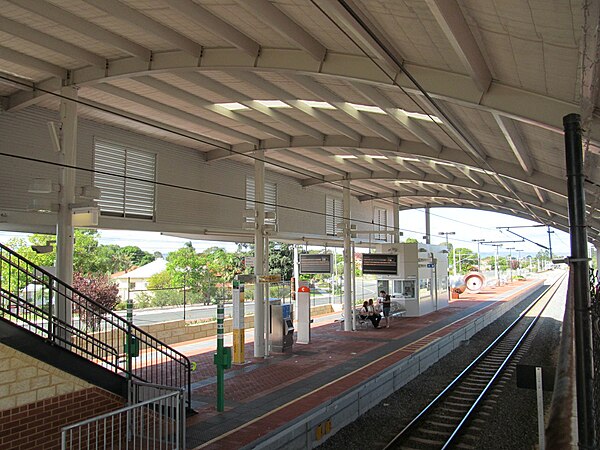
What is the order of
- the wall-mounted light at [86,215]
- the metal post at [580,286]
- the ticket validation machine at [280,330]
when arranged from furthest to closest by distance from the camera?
the ticket validation machine at [280,330] < the wall-mounted light at [86,215] < the metal post at [580,286]

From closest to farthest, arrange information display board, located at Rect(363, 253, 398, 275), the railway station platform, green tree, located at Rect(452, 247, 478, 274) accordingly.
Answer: the railway station platform < information display board, located at Rect(363, 253, 398, 275) < green tree, located at Rect(452, 247, 478, 274)

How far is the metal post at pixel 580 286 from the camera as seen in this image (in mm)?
3998

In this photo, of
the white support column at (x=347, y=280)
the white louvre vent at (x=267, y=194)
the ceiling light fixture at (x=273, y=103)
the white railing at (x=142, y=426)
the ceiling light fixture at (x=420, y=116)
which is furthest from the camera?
the white support column at (x=347, y=280)

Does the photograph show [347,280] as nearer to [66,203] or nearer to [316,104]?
[316,104]

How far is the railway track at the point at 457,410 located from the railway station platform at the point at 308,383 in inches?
46.9

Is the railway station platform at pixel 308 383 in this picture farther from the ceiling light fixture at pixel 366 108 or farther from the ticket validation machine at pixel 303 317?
the ceiling light fixture at pixel 366 108

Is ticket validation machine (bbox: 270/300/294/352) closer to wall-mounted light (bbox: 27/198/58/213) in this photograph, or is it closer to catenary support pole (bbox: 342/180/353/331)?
catenary support pole (bbox: 342/180/353/331)

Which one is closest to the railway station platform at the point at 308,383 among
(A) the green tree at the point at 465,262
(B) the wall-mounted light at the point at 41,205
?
(B) the wall-mounted light at the point at 41,205

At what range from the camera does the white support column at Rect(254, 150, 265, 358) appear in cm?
1583

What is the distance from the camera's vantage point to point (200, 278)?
4141 centimetres

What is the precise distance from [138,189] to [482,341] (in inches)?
602

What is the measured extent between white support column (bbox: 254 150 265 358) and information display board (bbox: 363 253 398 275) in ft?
35.8

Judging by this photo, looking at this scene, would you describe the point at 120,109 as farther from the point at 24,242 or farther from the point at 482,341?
the point at 24,242

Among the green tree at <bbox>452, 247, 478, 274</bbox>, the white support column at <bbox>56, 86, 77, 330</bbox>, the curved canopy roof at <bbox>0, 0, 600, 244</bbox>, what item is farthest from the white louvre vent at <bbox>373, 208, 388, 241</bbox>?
the green tree at <bbox>452, 247, 478, 274</bbox>
